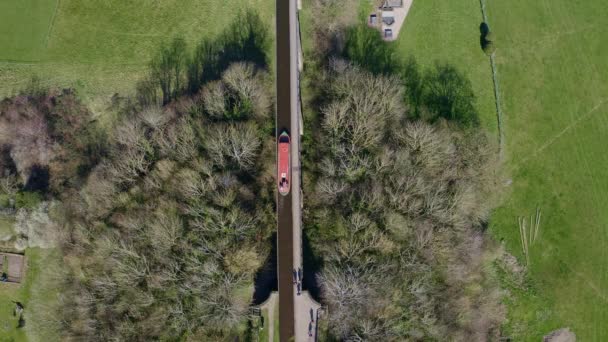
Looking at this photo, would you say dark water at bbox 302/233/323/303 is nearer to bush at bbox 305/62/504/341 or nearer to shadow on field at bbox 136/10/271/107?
bush at bbox 305/62/504/341

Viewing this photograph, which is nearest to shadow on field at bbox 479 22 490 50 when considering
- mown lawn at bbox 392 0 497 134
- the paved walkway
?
mown lawn at bbox 392 0 497 134

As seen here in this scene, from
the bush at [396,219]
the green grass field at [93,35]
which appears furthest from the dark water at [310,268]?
the green grass field at [93,35]

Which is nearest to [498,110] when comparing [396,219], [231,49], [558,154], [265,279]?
[558,154]

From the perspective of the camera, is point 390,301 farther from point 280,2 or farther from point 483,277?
point 280,2

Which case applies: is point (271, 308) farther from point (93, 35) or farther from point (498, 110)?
point (93, 35)

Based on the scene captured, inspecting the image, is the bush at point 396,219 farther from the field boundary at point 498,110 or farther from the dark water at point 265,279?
the dark water at point 265,279

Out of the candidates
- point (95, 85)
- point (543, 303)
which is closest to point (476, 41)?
point (543, 303)
